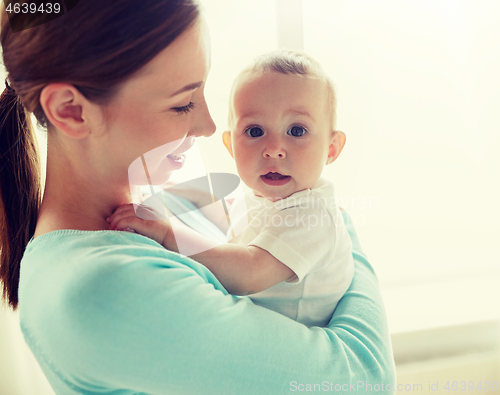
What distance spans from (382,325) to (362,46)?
1045mm

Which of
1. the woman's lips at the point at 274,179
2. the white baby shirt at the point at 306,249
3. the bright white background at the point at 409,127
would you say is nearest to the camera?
the white baby shirt at the point at 306,249

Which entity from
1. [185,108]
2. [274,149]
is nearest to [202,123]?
[185,108]

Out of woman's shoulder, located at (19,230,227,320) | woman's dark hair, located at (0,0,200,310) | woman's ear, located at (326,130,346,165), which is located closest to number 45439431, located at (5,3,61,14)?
woman's dark hair, located at (0,0,200,310)

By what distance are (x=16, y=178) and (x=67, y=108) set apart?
229mm

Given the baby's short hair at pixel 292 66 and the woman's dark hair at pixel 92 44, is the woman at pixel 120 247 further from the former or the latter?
the baby's short hair at pixel 292 66

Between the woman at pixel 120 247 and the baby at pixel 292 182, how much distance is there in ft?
0.41

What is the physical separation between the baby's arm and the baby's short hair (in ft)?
1.32

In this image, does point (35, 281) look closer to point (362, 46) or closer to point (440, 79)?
point (362, 46)

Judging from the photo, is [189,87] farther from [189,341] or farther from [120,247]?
[189,341]

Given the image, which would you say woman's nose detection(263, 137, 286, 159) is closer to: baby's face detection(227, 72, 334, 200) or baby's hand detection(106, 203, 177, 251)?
baby's face detection(227, 72, 334, 200)

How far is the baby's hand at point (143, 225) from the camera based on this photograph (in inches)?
25.5

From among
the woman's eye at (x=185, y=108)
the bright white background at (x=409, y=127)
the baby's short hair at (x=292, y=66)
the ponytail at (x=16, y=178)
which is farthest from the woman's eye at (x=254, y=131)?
the ponytail at (x=16, y=178)

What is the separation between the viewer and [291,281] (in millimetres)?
770

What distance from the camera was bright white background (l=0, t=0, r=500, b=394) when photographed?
4.34 feet
